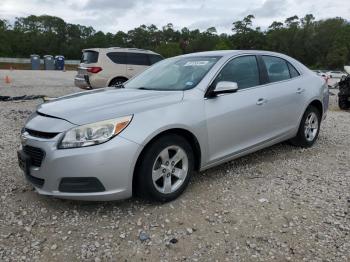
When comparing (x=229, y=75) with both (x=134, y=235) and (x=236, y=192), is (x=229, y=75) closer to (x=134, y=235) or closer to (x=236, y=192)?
(x=236, y=192)

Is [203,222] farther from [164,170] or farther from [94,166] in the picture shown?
[94,166]

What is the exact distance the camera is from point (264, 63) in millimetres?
5113

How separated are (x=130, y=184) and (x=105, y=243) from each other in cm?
57

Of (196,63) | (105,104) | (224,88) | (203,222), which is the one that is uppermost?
(196,63)

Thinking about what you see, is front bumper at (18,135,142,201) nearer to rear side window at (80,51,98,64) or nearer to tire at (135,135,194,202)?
tire at (135,135,194,202)

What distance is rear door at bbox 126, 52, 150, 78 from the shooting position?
40.8 feet

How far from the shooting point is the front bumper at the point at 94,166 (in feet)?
10.9

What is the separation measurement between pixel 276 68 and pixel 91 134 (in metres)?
3.06

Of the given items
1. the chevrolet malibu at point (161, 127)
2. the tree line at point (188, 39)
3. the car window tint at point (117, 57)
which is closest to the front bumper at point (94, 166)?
the chevrolet malibu at point (161, 127)

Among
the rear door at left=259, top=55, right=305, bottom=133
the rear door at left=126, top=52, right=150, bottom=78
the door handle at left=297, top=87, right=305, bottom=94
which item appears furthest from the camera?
the rear door at left=126, top=52, right=150, bottom=78

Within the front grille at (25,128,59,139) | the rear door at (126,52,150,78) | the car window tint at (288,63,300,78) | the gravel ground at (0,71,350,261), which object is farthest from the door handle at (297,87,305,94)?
the rear door at (126,52,150,78)

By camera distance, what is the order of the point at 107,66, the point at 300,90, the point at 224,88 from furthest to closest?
the point at 107,66 < the point at 300,90 < the point at 224,88

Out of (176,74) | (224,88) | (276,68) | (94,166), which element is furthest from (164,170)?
(276,68)

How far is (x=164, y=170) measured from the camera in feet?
12.4
